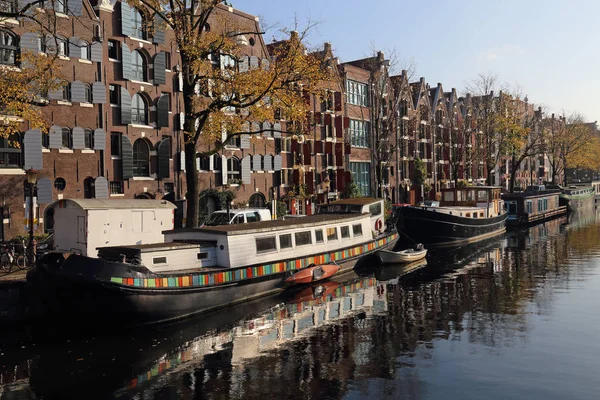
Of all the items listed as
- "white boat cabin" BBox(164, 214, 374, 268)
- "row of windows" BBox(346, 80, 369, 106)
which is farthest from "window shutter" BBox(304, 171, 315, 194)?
"white boat cabin" BBox(164, 214, 374, 268)

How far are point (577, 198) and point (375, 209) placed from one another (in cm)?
5122

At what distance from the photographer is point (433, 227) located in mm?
36219

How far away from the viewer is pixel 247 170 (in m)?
39.8

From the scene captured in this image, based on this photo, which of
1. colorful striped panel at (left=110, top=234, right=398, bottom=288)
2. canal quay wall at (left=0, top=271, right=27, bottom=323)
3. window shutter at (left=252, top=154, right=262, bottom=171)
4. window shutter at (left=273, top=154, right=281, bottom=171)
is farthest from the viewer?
window shutter at (left=273, top=154, right=281, bottom=171)

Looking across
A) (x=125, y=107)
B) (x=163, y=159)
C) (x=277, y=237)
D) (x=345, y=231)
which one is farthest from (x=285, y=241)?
(x=125, y=107)

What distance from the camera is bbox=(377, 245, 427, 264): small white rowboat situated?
2806 cm

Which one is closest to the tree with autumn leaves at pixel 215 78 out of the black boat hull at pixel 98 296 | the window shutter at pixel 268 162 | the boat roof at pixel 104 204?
the boat roof at pixel 104 204

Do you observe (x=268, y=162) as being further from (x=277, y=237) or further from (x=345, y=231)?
(x=277, y=237)

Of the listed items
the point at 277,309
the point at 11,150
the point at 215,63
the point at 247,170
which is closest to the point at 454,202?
the point at 247,170

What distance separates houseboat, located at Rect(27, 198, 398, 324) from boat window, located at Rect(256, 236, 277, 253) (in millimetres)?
38

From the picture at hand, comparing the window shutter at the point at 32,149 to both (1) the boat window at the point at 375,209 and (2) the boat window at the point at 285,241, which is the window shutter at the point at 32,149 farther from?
(1) the boat window at the point at 375,209

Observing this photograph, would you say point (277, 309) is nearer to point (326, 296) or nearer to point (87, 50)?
point (326, 296)

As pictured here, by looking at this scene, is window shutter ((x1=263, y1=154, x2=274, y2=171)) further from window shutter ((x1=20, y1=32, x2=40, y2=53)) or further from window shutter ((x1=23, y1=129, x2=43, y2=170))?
window shutter ((x1=20, y1=32, x2=40, y2=53))

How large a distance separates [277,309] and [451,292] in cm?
742
